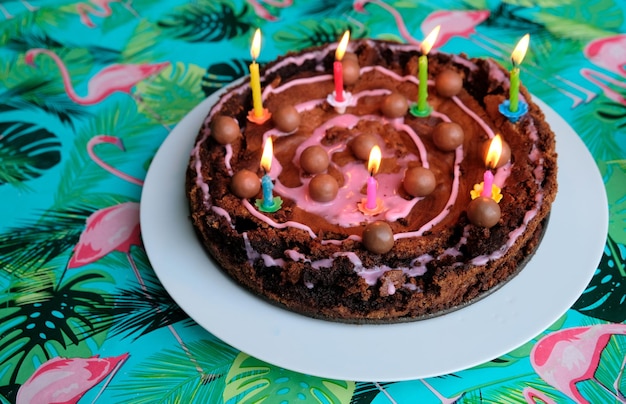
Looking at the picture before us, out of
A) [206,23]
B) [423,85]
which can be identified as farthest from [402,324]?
[206,23]

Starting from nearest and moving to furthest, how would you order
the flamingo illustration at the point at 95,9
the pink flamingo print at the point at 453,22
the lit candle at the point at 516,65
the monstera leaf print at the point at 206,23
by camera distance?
the lit candle at the point at 516,65 → the pink flamingo print at the point at 453,22 → the monstera leaf print at the point at 206,23 → the flamingo illustration at the point at 95,9

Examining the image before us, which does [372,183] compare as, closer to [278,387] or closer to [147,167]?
[278,387]

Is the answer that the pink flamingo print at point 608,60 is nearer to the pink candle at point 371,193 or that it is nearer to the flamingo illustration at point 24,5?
the pink candle at point 371,193

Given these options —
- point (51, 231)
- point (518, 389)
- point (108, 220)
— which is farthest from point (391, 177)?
point (51, 231)

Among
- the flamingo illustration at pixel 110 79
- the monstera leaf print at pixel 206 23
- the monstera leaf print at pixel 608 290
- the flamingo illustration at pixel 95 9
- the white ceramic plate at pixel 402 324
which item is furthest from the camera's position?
the flamingo illustration at pixel 95 9

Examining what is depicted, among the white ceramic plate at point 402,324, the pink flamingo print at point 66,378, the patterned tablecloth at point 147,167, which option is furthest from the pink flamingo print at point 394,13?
the pink flamingo print at point 66,378

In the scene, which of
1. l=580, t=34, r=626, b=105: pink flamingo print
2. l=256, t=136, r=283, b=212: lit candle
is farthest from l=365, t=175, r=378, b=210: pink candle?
l=580, t=34, r=626, b=105: pink flamingo print

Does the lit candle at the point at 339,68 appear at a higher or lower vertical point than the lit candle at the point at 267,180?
higher
